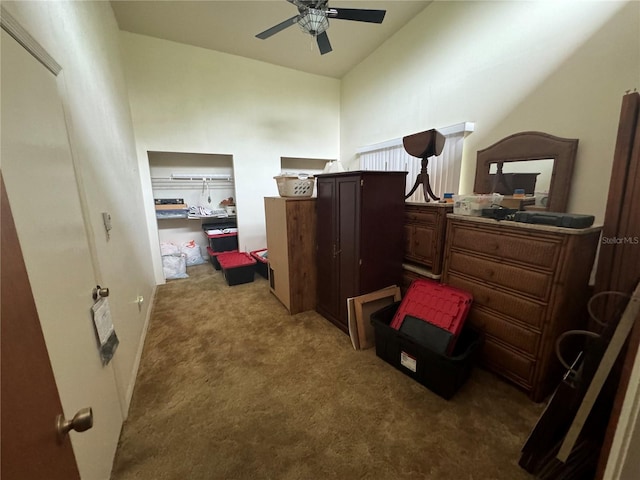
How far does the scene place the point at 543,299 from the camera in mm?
1540

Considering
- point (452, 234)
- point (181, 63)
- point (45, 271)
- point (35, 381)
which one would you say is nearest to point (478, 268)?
point (452, 234)

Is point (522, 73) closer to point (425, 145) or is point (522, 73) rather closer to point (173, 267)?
point (425, 145)

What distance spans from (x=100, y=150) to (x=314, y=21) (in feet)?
6.34

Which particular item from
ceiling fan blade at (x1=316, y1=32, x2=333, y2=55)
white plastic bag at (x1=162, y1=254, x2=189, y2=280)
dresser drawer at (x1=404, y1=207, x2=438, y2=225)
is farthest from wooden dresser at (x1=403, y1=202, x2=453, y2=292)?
white plastic bag at (x1=162, y1=254, x2=189, y2=280)

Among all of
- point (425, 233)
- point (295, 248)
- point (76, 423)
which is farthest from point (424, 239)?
point (76, 423)

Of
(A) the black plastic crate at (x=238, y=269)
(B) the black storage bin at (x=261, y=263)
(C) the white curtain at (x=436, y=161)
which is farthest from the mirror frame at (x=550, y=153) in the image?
(A) the black plastic crate at (x=238, y=269)

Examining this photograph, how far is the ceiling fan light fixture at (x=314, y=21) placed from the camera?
2050 mm

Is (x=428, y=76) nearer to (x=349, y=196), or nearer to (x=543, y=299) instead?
(x=349, y=196)

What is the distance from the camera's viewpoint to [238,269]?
140 inches

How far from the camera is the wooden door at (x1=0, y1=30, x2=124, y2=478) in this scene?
2.60 feet

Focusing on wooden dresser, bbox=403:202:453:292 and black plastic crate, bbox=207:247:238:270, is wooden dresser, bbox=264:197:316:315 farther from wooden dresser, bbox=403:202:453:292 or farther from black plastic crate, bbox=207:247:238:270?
black plastic crate, bbox=207:247:238:270

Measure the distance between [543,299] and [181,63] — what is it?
15.2 feet

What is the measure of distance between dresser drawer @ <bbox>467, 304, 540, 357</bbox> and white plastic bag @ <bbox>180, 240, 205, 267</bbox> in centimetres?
413

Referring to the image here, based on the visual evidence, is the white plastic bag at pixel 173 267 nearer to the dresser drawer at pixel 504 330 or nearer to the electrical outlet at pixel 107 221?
the electrical outlet at pixel 107 221
